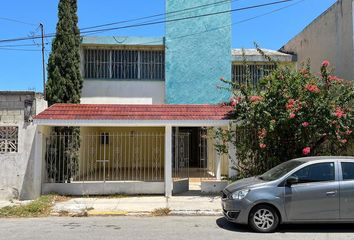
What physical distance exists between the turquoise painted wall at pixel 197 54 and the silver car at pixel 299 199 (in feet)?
35.1

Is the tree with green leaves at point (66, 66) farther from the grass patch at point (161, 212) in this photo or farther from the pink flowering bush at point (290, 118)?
the pink flowering bush at point (290, 118)

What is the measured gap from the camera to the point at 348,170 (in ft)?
31.0

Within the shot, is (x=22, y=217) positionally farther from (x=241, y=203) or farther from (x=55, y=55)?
(x=55, y=55)

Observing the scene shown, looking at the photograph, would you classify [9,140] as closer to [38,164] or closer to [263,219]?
[38,164]

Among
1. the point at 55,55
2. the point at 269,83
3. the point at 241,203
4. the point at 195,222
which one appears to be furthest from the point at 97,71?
the point at 241,203

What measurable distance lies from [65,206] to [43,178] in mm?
2611

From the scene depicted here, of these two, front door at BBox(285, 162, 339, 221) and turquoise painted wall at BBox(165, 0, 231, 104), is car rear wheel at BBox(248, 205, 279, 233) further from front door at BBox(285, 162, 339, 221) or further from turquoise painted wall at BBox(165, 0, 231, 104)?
turquoise painted wall at BBox(165, 0, 231, 104)

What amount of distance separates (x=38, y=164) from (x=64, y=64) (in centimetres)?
470

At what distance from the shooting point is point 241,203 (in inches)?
366

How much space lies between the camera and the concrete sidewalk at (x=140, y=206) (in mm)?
11914

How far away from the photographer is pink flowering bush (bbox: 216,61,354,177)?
43.0ft

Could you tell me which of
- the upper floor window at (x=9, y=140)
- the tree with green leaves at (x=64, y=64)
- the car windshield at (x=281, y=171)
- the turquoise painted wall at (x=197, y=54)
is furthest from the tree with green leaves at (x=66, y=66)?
the car windshield at (x=281, y=171)

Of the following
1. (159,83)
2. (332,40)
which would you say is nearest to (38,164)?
(159,83)

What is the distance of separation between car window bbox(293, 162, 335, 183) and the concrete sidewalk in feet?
10.2
